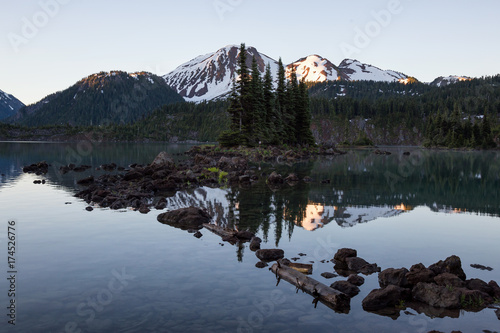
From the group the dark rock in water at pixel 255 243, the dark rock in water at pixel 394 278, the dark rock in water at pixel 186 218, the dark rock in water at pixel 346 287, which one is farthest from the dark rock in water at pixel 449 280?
the dark rock in water at pixel 186 218

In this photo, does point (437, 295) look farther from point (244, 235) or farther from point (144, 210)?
point (144, 210)

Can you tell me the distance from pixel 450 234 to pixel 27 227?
2450 centimetres

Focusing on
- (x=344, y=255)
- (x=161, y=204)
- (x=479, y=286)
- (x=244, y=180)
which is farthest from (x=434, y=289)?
(x=244, y=180)

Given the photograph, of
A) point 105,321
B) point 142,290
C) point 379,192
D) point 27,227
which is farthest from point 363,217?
point 27,227

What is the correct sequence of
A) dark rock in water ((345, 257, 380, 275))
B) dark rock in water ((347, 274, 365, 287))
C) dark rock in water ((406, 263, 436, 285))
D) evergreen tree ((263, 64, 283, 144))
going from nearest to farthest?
dark rock in water ((406, 263, 436, 285)) < dark rock in water ((347, 274, 365, 287)) < dark rock in water ((345, 257, 380, 275)) < evergreen tree ((263, 64, 283, 144))

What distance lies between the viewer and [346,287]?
12.2m

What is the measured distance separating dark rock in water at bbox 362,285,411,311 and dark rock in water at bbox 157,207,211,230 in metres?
11.9

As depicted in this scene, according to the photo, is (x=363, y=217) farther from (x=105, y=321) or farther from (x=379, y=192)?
(x=105, y=321)

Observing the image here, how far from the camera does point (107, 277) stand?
43.8ft

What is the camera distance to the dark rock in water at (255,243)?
1688 centimetres

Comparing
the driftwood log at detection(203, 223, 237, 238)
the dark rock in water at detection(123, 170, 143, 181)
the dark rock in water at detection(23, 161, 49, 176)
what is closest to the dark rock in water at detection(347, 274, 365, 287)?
the driftwood log at detection(203, 223, 237, 238)

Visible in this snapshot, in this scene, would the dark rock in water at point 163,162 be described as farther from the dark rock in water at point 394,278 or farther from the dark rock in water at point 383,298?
the dark rock in water at point 383,298

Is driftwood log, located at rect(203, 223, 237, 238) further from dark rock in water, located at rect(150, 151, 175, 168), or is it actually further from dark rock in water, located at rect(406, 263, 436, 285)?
dark rock in water, located at rect(150, 151, 175, 168)

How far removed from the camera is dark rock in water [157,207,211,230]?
21547 mm
